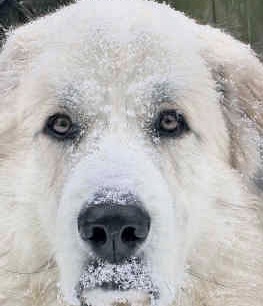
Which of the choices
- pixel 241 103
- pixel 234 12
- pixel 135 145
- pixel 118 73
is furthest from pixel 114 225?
pixel 234 12

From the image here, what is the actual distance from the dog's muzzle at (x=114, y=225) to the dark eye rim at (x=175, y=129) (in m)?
0.61

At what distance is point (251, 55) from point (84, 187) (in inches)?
59.5

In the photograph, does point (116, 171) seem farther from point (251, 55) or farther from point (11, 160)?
point (251, 55)

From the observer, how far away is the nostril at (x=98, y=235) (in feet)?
9.68

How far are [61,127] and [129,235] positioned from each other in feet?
2.52

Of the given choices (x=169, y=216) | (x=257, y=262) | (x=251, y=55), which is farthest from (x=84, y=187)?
(x=251, y=55)

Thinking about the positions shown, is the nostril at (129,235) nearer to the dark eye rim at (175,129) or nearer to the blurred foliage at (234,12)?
the dark eye rim at (175,129)

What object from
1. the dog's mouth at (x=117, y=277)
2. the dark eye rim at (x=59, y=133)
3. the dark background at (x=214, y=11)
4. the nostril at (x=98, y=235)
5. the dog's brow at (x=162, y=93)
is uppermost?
the dark background at (x=214, y=11)

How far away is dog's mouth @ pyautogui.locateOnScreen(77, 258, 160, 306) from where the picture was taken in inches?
118

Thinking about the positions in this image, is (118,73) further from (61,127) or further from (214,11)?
(214,11)

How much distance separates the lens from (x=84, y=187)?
3.06 metres

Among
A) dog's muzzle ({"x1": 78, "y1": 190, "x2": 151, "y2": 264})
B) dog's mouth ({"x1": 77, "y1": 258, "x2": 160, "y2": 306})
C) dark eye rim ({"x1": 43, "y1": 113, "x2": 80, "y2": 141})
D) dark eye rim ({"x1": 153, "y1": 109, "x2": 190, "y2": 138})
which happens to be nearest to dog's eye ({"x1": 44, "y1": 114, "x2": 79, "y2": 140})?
dark eye rim ({"x1": 43, "y1": 113, "x2": 80, "y2": 141})

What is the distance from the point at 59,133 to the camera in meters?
3.54

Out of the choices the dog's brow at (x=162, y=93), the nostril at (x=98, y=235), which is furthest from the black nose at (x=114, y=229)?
the dog's brow at (x=162, y=93)
